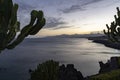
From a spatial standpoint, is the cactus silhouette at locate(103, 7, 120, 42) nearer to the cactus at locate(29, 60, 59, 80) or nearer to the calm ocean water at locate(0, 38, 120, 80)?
the cactus at locate(29, 60, 59, 80)

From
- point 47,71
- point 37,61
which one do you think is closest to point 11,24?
point 47,71

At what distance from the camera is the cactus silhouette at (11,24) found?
22.7 ft

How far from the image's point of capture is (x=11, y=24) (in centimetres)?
734

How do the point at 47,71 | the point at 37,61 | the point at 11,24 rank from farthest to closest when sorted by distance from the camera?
1. the point at 37,61
2. the point at 47,71
3. the point at 11,24

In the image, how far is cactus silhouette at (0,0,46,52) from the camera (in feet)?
22.7

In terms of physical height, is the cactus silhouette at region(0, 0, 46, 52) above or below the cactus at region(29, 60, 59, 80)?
above

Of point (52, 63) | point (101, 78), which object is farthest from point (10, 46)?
point (101, 78)

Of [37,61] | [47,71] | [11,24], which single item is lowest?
[37,61]

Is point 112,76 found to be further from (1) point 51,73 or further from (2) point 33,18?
(2) point 33,18

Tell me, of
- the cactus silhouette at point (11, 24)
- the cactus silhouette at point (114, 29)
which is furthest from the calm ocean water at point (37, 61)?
the cactus silhouette at point (11, 24)

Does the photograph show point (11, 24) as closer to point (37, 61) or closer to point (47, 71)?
point (47, 71)

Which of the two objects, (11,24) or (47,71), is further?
(47,71)

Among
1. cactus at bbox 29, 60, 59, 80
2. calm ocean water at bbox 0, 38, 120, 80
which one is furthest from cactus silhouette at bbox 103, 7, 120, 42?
calm ocean water at bbox 0, 38, 120, 80

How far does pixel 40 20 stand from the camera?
7980 millimetres
